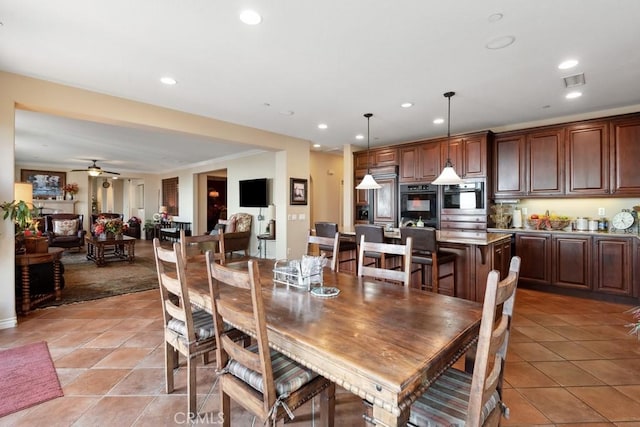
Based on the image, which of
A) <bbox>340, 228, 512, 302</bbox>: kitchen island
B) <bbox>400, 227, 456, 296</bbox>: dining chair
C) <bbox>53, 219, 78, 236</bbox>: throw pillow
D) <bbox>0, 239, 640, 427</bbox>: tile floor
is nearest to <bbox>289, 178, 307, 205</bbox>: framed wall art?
<bbox>340, 228, 512, 302</bbox>: kitchen island

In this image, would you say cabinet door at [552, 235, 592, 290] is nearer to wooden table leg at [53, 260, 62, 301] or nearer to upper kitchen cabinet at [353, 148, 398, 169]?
upper kitchen cabinet at [353, 148, 398, 169]

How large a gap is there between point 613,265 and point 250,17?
16.7 ft

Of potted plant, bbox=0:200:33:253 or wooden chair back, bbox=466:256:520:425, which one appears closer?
wooden chair back, bbox=466:256:520:425

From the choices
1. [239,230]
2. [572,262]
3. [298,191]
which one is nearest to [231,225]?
[239,230]

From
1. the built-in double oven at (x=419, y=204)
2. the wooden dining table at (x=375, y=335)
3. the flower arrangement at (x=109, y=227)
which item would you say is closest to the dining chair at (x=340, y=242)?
the built-in double oven at (x=419, y=204)

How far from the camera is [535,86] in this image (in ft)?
11.3

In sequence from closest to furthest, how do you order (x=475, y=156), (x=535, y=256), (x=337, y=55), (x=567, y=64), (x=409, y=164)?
(x=337, y=55) → (x=567, y=64) → (x=535, y=256) → (x=475, y=156) → (x=409, y=164)

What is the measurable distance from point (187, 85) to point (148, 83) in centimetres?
42

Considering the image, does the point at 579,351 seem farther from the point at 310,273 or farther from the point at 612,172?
the point at 612,172

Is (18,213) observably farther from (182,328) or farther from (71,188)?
(71,188)

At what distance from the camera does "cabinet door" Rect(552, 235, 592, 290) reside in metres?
4.08

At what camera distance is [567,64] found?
115 inches

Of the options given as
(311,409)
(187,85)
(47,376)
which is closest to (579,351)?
(311,409)

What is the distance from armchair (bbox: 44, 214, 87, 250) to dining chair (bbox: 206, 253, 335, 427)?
26.1 ft
